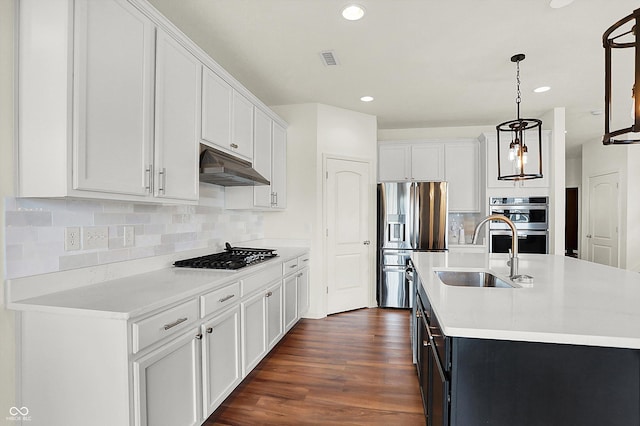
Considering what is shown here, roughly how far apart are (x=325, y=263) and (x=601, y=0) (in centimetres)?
341

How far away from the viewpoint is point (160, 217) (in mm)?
2424

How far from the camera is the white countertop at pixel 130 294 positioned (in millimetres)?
1402

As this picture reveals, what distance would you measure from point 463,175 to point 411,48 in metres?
2.76

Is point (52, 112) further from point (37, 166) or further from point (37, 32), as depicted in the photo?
point (37, 32)

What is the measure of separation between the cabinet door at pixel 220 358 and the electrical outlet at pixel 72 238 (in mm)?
806

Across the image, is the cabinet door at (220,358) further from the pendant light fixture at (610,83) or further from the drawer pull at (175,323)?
the pendant light fixture at (610,83)

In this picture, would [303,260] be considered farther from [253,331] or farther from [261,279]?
[253,331]

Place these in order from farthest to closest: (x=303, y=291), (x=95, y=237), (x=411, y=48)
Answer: (x=303, y=291)
(x=411, y=48)
(x=95, y=237)


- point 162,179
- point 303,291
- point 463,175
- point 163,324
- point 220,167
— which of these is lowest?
point 303,291

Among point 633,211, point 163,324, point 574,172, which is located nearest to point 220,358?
point 163,324

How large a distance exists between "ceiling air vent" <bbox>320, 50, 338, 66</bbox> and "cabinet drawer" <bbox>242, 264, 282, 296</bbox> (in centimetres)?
193

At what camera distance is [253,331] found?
2.55 metres

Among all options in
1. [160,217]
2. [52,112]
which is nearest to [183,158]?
[160,217]

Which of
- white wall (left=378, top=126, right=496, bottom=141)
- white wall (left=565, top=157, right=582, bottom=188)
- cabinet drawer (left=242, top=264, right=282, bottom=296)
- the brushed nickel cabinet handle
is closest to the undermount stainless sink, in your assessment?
cabinet drawer (left=242, top=264, right=282, bottom=296)
